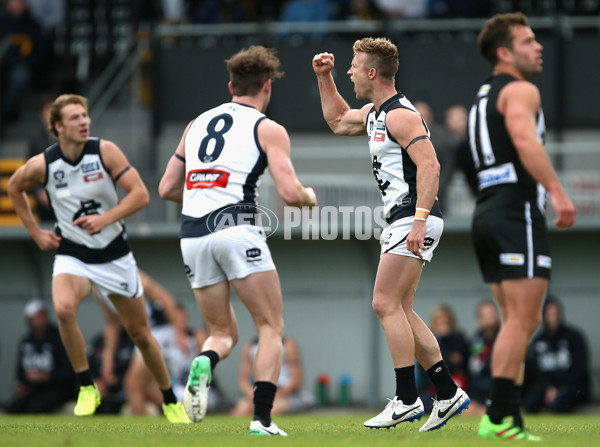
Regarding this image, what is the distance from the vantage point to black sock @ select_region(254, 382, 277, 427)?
20.4 ft

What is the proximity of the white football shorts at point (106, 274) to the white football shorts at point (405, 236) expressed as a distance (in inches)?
95.7

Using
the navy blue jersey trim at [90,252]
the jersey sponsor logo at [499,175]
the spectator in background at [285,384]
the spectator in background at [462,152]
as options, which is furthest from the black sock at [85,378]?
the spectator in background at [285,384]

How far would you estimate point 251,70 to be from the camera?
21.5ft

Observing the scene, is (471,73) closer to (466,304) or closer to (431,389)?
(466,304)

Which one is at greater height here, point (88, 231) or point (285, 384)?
point (88, 231)

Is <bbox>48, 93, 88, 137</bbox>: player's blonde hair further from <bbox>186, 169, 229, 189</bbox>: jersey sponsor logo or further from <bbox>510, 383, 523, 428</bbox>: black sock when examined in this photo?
<bbox>510, 383, 523, 428</bbox>: black sock

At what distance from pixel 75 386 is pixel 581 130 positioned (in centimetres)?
938

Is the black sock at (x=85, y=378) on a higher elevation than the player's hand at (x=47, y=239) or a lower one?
lower

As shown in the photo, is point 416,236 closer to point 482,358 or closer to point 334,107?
point 334,107

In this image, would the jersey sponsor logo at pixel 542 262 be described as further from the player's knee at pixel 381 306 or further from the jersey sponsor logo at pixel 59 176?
the jersey sponsor logo at pixel 59 176

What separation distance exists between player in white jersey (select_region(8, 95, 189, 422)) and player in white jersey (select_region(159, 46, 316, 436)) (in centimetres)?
169

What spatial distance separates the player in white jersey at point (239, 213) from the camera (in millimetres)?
6254

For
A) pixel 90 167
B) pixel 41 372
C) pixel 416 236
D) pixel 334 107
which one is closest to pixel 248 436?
pixel 416 236

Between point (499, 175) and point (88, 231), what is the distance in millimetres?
3720
